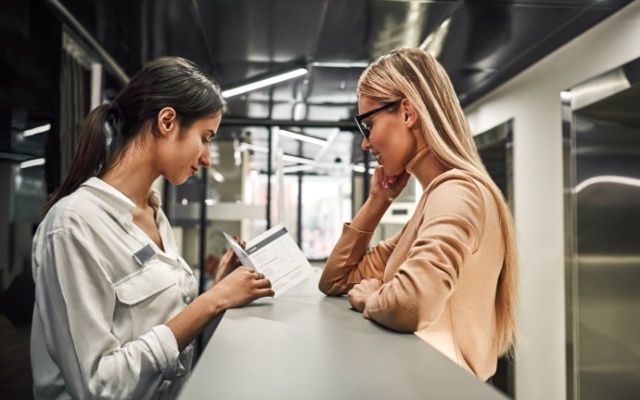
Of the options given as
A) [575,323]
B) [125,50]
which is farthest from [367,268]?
[125,50]

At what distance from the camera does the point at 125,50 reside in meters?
3.75

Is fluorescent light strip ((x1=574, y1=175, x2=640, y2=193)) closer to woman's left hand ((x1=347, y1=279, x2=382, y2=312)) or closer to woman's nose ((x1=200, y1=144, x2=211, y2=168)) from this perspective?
woman's left hand ((x1=347, y1=279, x2=382, y2=312))

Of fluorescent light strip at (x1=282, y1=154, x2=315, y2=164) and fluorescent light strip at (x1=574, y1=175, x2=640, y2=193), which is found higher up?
fluorescent light strip at (x1=282, y1=154, x2=315, y2=164)

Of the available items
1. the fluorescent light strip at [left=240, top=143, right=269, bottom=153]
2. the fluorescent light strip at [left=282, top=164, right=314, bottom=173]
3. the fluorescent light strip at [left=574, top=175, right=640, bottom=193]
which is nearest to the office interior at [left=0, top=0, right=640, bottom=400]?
the fluorescent light strip at [left=574, top=175, right=640, bottom=193]

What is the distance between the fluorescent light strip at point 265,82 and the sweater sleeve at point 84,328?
10.3ft

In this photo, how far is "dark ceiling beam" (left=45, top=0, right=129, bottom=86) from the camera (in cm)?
286

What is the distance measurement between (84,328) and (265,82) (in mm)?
3562

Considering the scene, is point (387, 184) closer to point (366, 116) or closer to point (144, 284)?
point (366, 116)

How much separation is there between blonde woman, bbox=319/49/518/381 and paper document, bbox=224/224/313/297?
215 millimetres

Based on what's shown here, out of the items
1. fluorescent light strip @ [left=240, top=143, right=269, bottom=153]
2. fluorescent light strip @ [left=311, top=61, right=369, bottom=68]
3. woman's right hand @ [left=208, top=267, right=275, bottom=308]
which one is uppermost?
fluorescent light strip @ [left=311, top=61, right=369, bottom=68]

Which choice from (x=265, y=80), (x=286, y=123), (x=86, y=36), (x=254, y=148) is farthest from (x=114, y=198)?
(x=254, y=148)

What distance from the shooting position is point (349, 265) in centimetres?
153

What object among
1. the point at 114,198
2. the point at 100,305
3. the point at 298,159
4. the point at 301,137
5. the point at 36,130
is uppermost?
the point at 301,137

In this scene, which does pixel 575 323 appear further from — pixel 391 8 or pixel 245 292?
pixel 245 292
